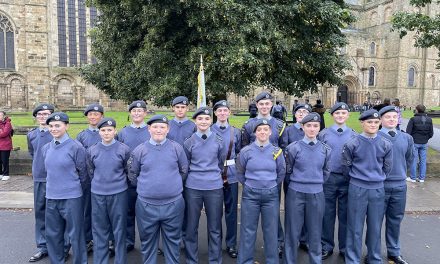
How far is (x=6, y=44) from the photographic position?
32.9m

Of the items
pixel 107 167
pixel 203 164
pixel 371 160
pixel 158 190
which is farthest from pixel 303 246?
pixel 107 167

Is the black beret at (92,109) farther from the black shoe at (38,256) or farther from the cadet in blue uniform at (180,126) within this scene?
the black shoe at (38,256)

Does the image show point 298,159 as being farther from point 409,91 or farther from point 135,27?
point 409,91

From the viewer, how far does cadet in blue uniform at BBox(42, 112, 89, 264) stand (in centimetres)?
444

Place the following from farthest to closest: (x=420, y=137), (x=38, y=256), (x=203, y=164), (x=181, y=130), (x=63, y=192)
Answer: (x=420, y=137) < (x=181, y=130) < (x=38, y=256) < (x=203, y=164) < (x=63, y=192)

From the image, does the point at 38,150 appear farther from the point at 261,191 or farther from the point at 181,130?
the point at 261,191

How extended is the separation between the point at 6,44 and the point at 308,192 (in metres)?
36.2

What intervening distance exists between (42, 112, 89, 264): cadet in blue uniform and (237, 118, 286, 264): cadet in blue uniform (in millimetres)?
2049

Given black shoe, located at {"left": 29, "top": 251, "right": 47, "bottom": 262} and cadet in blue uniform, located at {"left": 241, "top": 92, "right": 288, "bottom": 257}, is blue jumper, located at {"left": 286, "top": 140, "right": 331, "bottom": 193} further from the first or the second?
black shoe, located at {"left": 29, "top": 251, "right": 47, "bottom": 262}

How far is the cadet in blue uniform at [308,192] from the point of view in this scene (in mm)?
4574

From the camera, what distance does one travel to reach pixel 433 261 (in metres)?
4.96

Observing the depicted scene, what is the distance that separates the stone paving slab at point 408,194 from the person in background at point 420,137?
30 centimetres

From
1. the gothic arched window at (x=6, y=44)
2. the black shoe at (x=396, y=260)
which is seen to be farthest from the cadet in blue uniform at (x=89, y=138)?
the gothic arched window at (x=6, y=44)

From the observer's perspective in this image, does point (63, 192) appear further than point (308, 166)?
No
